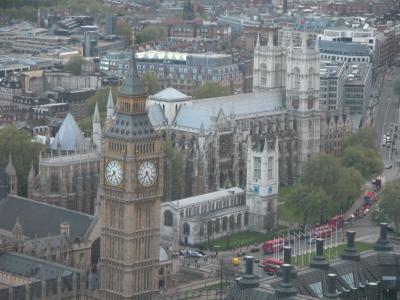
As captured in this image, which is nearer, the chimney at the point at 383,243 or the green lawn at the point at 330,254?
the chimney at the point at 383,243

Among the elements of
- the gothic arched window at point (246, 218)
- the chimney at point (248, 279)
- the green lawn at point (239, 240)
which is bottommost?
the green lawn at point (239, 240)

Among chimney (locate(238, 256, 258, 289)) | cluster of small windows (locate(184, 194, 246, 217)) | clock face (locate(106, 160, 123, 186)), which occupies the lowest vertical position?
cluster of small windows (locate(184, 194, 246, 217))

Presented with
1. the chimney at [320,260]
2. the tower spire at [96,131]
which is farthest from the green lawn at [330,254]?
the tower spire at [96,131]

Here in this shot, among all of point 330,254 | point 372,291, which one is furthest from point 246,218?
point 372,291

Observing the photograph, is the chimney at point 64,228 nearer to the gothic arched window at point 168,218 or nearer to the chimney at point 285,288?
the gothic arched window at point 168,218

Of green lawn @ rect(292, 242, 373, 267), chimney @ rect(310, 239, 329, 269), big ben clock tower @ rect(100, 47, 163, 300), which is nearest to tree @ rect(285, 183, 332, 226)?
green lawn @ rect(292, 242, 373, 267)

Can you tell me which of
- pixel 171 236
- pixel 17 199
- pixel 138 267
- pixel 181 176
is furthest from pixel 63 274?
pixel 181 176

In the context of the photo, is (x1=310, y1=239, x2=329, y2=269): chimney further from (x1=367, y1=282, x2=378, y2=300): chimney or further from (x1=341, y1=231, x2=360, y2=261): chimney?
(x1=367, y1=282, x2=378, y2=300): chimney
